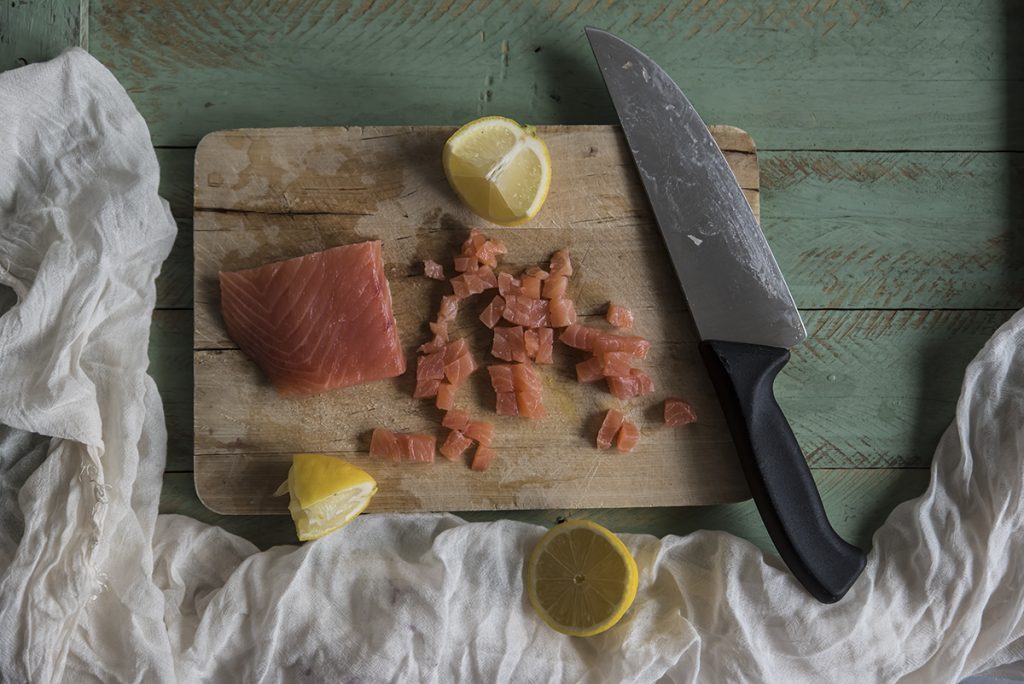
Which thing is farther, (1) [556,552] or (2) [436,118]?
(2) [436,118]

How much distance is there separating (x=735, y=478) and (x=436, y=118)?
1.14m

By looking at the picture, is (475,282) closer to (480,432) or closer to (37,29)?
(480,432)

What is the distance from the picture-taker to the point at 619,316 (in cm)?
188

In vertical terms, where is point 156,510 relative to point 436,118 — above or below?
below

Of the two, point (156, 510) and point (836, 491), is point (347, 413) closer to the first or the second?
point (156, 510)

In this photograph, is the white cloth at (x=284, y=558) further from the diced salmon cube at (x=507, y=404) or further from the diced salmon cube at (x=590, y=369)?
the diced salmon cube at (x=590, y=369)

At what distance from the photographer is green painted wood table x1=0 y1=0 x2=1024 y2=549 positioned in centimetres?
194

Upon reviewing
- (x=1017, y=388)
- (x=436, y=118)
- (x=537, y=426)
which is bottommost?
(x=537, y=426)

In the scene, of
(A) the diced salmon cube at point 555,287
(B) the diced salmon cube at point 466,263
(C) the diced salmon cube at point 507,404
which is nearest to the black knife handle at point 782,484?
(A) the diced salmon cube at point 555,287

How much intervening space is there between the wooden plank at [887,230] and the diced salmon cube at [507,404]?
Answer: 2.43 ft

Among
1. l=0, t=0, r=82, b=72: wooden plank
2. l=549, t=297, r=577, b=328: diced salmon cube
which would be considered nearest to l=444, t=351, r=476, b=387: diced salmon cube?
l=549, t=297, r=577, b=328: diced salmon cube

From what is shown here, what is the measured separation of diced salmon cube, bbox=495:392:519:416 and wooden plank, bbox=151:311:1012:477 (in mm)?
656

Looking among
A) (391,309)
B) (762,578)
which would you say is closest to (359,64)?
(391,309)

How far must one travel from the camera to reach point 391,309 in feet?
6.15
